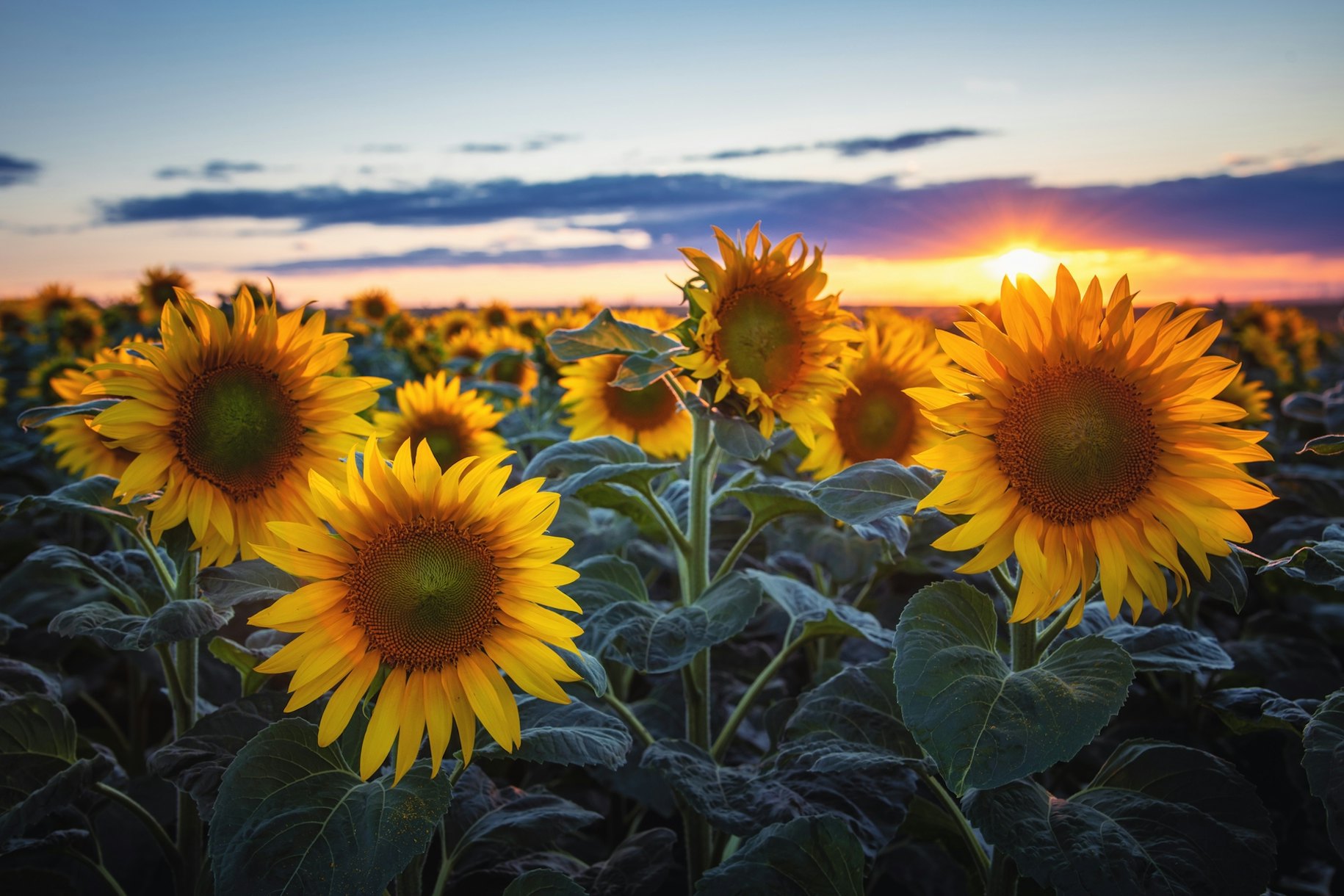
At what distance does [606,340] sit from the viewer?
2.49m

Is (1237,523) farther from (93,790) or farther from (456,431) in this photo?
(456,431)

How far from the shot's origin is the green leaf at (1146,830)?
178 centimetres

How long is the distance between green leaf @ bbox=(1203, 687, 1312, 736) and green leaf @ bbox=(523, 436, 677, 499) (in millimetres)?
1400

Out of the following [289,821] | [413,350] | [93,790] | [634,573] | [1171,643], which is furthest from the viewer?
[413,350]

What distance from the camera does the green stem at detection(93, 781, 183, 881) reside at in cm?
222

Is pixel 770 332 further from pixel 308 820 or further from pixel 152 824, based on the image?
pixel 152 824

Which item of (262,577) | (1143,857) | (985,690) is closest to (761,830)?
(985,690)

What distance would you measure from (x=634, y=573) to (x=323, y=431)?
3.01ft

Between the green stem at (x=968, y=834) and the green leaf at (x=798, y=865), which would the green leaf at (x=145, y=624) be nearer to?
the green leaf at (x=798, y=865)

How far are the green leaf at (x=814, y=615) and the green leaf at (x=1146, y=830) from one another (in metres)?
0.54

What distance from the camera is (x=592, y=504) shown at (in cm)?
271

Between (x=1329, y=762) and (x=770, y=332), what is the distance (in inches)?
61.5

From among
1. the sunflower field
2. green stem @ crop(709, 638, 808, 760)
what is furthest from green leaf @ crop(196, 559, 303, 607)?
green stem @ crop(709, 638, 808, 760)

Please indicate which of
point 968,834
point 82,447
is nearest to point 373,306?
point 82,447
